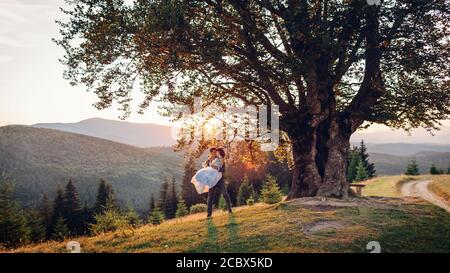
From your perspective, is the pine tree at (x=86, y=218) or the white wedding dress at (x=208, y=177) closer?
the white wedding dress at (x=208, y=177)

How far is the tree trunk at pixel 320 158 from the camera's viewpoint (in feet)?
68.8

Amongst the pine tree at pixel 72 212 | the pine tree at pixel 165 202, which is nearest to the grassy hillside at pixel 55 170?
the pine tree at pixel 165 202

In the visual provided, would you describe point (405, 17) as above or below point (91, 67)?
above

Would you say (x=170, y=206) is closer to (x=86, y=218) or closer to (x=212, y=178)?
(x=86, y=218)

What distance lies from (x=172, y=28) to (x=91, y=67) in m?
5.55

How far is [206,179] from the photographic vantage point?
1677cm

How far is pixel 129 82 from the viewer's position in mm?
19969

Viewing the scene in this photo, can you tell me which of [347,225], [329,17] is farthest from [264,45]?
[347,225]

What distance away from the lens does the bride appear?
54.9ft

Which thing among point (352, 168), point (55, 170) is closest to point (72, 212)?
point (352, 168)

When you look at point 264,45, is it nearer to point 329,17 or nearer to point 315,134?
point 329,17

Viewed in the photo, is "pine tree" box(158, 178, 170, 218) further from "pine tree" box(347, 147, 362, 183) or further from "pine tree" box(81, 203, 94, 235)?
"pine tree" box(347, 147, 362, 183)

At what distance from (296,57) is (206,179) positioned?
7657 millimetres

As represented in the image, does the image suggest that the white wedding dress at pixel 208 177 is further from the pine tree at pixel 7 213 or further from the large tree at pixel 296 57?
the pine tree at pixel 7 213
